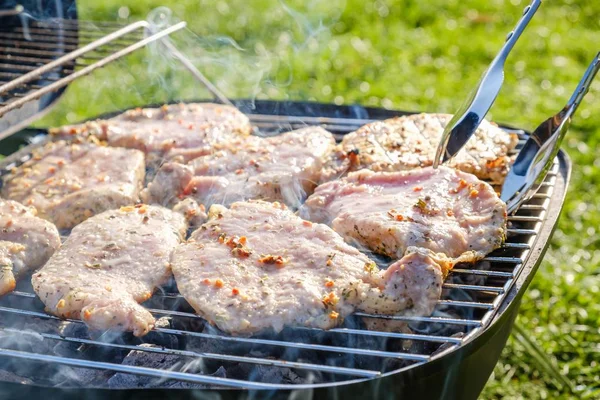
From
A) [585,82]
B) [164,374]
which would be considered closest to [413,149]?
[585,82]

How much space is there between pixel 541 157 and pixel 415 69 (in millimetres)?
5003

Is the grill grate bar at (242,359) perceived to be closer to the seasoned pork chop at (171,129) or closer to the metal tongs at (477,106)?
the metal tongs at (477,106)

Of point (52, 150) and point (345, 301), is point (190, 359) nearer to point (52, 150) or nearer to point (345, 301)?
point (345, 301)

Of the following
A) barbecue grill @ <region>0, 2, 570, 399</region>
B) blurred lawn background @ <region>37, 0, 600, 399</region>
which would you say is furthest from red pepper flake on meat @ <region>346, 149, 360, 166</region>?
blurred lawn background @ <region>37, 0, 600, 399</region>

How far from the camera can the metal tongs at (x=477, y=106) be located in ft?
9.77

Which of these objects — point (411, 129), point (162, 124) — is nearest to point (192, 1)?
point (162, 124)

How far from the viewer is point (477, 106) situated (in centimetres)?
298

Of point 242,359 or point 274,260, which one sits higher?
point 274,260

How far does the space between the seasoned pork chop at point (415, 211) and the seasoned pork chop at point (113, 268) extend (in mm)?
689

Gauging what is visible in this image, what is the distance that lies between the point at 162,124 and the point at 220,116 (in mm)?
338

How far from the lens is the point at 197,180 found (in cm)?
339

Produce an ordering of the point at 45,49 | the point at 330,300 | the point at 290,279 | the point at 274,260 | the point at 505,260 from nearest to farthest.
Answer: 1. the point at 330,300
2. the point at 290,279
3. the point at 274,260
4. the point at 505,260
5. the point at 45,49

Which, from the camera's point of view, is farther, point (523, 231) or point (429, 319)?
point (523, 231)

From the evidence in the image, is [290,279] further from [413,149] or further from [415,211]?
[413,149]
